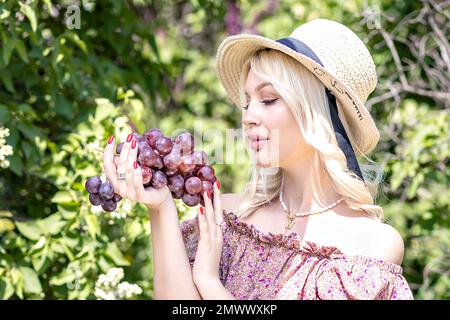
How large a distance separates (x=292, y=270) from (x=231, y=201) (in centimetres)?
27

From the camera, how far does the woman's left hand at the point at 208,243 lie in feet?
5.41

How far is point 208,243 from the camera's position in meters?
1.66

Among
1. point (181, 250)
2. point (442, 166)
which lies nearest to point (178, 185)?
point (181, 250)

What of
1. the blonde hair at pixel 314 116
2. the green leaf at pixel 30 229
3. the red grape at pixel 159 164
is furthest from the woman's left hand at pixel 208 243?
the green leaf at pixel 30 229

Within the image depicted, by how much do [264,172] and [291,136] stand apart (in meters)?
0.16

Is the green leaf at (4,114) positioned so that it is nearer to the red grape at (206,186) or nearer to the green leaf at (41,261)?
the green leaf at (41,261)

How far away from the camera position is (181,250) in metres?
1.64

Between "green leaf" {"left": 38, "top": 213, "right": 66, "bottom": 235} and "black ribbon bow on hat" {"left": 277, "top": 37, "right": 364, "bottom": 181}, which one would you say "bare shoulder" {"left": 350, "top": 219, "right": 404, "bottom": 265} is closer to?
"black ribbon bow on hat" {"left": 277, "top": 37, "right": 364, "bottom": 181}

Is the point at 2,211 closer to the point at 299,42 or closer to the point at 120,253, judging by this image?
the point at 120,253

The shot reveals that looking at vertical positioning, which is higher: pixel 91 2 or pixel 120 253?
pixel 91 2

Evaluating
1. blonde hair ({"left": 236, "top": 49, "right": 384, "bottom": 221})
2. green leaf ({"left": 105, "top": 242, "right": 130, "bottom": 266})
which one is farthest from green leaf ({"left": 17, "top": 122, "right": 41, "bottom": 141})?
blonde hair ({"left": 236, "top": 49, "right": 384, "bottom": 221})

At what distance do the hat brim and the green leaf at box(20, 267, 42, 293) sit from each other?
3.32ft

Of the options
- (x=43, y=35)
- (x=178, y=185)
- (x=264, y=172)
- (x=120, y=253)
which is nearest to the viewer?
(x=178, y=185)

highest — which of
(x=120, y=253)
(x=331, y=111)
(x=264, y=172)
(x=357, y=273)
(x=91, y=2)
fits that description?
(x=91, y=2)
